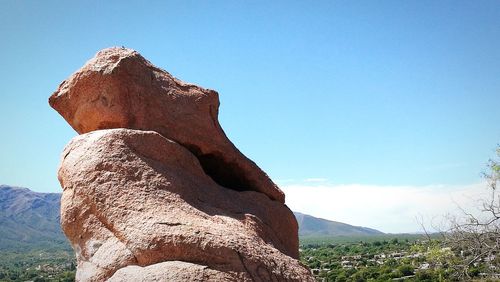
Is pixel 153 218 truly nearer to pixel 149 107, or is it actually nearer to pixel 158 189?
pixel 158 189

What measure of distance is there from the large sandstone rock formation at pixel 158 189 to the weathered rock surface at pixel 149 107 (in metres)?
0.02

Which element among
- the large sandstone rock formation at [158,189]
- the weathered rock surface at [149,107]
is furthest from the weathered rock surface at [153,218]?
the weathered rock surface at [149,107]

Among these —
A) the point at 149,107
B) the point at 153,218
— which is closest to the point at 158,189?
the point at 153,218

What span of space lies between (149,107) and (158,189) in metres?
1.80

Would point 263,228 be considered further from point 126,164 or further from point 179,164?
point 126,164

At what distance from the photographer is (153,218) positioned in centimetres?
555

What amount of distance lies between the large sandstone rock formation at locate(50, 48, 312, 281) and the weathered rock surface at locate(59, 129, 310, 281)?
1 centimetres

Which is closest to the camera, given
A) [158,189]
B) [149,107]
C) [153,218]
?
[153,218]

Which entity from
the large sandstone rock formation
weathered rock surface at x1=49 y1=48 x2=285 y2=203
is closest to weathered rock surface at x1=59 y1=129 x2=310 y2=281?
the large sandstone rock formation

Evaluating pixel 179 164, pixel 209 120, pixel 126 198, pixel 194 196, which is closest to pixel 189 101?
pixel 209 120

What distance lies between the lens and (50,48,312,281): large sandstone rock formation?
210 inches

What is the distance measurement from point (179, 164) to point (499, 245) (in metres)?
11.6

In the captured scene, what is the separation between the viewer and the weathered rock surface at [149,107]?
23.8 ft

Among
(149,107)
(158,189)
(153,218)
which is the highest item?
(149,107)
